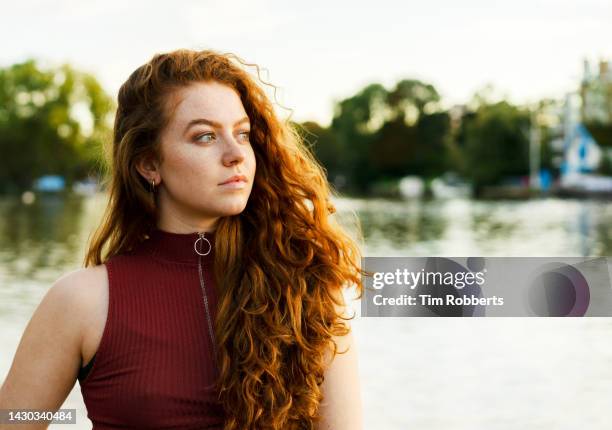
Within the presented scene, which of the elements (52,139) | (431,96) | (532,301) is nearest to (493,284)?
(532,301)

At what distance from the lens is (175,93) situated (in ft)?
5.93

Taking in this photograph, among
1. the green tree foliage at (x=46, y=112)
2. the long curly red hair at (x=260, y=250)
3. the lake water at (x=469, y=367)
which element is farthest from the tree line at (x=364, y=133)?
A: the long curly red hair at (x=260, y=250)

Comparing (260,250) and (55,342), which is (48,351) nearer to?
(55,342)

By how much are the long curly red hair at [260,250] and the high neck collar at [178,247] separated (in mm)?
34

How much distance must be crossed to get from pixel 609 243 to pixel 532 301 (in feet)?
35.3

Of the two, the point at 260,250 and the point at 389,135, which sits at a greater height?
the point at 260,250

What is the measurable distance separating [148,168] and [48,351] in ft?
1.34

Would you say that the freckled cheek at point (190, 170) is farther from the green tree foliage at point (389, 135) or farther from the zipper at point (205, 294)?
the green tree foliage at point (389, 135)

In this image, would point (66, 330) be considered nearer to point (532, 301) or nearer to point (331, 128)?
point (532, 301)

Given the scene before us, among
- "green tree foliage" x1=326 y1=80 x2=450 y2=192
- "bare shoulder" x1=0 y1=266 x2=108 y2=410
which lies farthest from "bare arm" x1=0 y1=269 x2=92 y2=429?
"green tree foliage" x1=326 y1=80 x2=450 y2=192

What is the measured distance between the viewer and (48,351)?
169 cm

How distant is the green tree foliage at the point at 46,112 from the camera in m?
66.1

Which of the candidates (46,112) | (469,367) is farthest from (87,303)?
(46,112)

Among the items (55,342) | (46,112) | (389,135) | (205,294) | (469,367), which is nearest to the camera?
(55,342)
